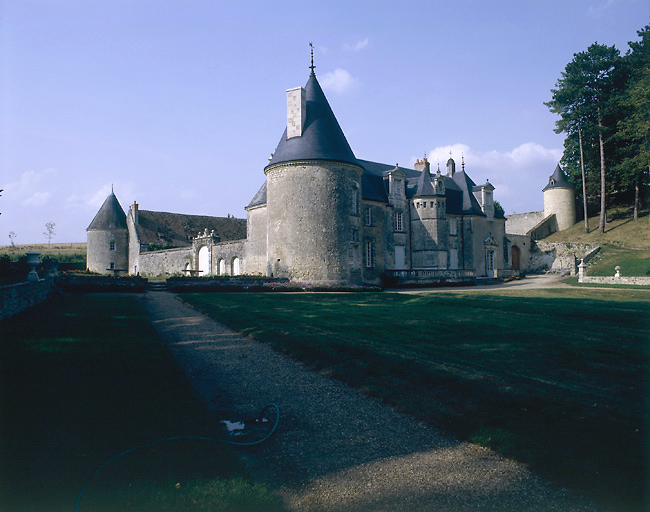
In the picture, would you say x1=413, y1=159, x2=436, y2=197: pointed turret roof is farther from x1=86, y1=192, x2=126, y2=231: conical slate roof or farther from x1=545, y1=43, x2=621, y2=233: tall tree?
x1=86, y1=192, x2=126, y2=231: conical slate roof

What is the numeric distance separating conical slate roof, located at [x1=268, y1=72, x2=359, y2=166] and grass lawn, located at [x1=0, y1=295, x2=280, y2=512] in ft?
71.6

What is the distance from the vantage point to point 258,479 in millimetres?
3844

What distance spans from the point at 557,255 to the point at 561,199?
8.58m

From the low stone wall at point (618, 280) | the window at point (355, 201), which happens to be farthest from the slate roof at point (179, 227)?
the low stone wall at point (618, 280)

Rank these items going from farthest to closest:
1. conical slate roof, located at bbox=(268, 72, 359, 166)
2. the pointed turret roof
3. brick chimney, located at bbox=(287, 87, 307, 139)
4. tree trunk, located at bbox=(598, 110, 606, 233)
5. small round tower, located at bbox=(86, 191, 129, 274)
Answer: small round tower, located at bbox=(86, 191, 129, 274)
tree trunk, located at bbox=(598, 110, 606, 233)
the pointed turret roof
brick chimney, located at bbox=(287, 87, 307, 139)
conical slate roof, located at bbox=(268, 72, 359, 166)

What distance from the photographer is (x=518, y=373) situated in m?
6.58

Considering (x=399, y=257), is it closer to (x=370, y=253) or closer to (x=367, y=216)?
(x=370, y=253)

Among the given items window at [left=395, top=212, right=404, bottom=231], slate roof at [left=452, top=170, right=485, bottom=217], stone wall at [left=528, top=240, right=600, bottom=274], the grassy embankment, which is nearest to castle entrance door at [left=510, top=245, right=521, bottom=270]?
stone wall at [left=528, top=240, right=600, bottom=274]

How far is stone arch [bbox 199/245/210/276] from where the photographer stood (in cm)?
3797

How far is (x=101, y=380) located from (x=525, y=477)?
17.2 ft

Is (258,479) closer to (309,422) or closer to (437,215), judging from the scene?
(309,422)

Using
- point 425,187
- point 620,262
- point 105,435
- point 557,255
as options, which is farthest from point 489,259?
point 105,435

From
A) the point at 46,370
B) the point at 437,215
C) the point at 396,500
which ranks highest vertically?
the point at 437,215

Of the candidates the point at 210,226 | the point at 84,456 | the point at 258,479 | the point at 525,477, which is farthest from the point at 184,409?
the point at 210,226
